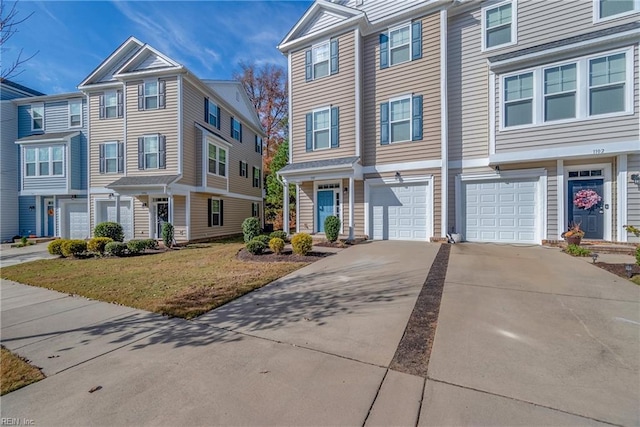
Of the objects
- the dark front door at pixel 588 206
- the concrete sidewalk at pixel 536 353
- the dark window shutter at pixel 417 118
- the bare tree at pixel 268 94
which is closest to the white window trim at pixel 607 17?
the dark front door at pixel 588 206

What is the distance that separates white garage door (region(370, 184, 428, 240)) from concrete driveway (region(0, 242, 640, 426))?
18.7 feet

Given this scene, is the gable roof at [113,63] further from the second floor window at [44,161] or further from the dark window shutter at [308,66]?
the dark window shutter at [308,66]

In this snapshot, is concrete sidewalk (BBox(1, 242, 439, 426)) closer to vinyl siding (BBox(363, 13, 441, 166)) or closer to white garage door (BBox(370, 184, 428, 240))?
white garage door (BBox(370, 184, 428, 240))

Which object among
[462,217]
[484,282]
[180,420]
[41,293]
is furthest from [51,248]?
[462,217]

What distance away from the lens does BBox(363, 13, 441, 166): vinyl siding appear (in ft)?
34.2

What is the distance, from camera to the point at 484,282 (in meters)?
5.14

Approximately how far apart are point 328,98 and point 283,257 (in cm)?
741

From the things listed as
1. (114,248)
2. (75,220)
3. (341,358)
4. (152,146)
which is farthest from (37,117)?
(341,358)

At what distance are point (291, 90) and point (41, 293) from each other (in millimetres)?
11182

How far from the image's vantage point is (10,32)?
376 centimetres

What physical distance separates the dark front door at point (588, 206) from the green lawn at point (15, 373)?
12493mm

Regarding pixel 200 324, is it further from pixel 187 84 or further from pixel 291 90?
pixel 187 84

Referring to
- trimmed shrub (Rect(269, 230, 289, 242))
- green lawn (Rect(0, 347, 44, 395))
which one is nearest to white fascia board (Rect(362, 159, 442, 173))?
trimmed shrub (Rect(269, 230, 289, 242))

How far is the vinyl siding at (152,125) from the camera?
13.7 metres
